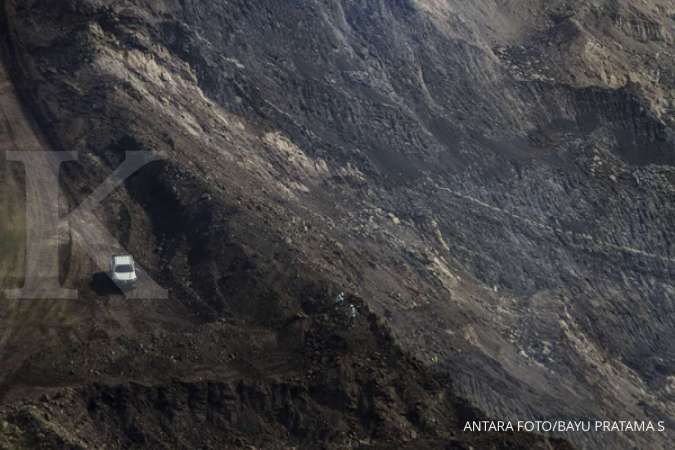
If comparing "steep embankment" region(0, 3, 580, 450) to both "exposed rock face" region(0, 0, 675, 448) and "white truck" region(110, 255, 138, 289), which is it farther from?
"white truck" region(110, 255, 138, 289)

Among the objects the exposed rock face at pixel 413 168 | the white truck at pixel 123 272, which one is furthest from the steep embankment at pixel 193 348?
the white truck at pixel 123 272

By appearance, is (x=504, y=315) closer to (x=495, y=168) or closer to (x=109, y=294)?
(x=495, y=168)

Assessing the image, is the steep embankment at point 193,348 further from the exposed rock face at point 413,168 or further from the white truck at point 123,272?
the white truck at point 123,272

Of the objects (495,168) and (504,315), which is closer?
(504,315)


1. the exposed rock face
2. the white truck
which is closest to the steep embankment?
the exposed rock face

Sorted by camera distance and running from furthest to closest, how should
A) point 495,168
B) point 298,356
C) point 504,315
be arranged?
1. point 495,168
2. point 504,315
3. point 298,356

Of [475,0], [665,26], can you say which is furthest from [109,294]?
[665,26]

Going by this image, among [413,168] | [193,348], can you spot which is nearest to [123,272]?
[193,348]
